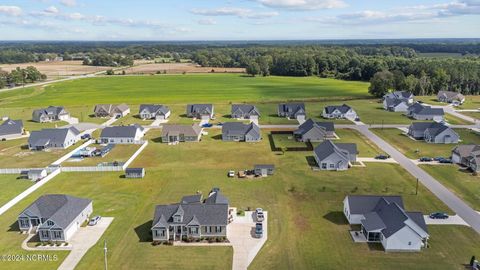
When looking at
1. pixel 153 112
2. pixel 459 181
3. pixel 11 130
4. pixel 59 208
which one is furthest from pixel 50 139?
pixel 459 181

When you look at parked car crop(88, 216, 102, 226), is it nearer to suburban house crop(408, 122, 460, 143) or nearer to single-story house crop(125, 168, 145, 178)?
single-story house crop(125, 168, 145, 178)

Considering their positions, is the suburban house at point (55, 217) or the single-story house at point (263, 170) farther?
the single-story house at point (263, 170)

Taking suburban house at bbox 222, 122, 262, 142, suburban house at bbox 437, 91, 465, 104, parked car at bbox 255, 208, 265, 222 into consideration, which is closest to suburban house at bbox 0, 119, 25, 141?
Answer: suburban house at bbox 222, 122, 262, 142

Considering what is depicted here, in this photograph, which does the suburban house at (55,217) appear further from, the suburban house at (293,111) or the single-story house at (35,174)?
the suburban house at (293,111)

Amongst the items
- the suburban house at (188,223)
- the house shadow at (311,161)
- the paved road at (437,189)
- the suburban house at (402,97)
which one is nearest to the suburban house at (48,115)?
the house shadow at (311,161)

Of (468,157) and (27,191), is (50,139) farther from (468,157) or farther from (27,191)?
(468,157)

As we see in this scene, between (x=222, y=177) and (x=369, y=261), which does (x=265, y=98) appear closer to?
(x=222, y=177)
